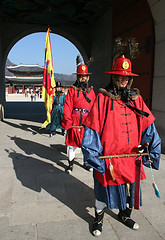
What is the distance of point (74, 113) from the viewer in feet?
12.5

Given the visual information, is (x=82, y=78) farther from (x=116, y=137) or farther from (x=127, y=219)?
(x=127, y=219)

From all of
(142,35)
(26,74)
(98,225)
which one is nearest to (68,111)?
(98,225)

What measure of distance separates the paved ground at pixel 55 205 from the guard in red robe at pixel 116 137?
298 millimetres

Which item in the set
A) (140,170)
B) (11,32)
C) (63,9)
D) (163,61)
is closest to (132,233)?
(140,170)

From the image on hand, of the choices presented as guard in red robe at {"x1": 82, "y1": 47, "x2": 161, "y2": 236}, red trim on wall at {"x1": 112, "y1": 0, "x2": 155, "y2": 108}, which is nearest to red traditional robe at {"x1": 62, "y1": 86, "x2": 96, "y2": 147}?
guard in red robe at {"x1": 82, "y1": 47, "x2": 161, "y2": 236}

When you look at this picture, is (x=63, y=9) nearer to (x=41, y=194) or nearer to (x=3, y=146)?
(x=3, y=146)

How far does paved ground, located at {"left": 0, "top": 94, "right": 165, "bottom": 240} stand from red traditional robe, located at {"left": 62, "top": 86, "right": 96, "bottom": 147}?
66cm

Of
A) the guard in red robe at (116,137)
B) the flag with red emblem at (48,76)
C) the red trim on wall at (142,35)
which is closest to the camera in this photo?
the guard in red robe at (116,137)

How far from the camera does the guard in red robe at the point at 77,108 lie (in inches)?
145

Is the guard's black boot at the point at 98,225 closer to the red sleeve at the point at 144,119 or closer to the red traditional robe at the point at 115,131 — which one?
the red traditional robe at the point at 115,131

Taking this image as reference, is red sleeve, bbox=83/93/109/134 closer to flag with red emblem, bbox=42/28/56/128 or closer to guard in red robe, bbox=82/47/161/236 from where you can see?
guard in red robe, bbox=82/47/161/236

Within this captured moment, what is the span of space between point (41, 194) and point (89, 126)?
1.50 meters

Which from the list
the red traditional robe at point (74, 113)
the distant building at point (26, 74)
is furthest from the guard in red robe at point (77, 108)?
the distant building at point (26, 74)

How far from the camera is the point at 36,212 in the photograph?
2557 millimetres
